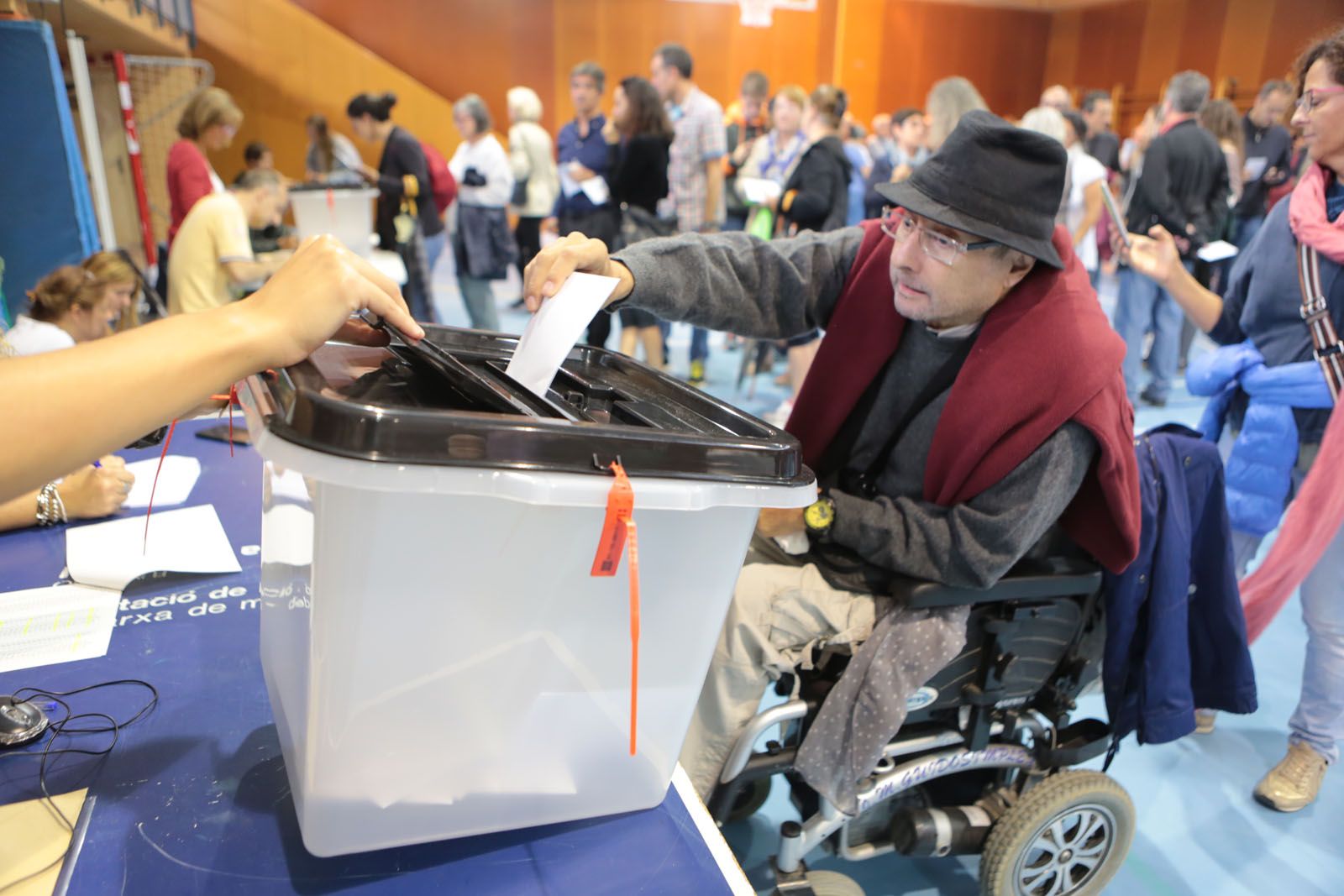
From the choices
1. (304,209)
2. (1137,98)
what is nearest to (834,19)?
(1137,98)

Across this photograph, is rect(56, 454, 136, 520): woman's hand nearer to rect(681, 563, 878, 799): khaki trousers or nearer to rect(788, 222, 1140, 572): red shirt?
rect(681, 563, 878, 799): khaki trousers

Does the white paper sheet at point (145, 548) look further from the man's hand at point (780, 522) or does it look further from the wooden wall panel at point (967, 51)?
the wooden wall panel at point (967, 51)

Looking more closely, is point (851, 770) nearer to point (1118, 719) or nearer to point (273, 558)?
point (1118, 719)

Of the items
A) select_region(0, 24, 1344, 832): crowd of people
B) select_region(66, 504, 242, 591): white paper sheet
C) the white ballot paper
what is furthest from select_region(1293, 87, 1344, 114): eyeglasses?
select_region(66, 504, 242, 591): white paper sheet

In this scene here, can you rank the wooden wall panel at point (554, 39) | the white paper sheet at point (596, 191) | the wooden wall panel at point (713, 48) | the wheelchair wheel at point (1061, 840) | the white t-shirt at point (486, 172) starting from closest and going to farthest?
1. the wheelchair wheel at point (1061, 840)
2. the white paper sheet at point (596, 191)
3. the white t-shirt at point (486, 172)
4. the wooden wall panel at point (713, 48)
5. the wooden wall panel at point (554, 39)

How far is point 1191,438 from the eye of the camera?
1.57 metres

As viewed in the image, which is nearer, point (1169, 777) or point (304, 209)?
point (1169, 777)

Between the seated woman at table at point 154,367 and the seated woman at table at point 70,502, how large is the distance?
3.15 ft

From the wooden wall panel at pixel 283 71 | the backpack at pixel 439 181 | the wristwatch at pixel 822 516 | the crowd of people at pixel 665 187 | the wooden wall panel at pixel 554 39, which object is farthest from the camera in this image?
the wooden wall panel at pixel 554 39

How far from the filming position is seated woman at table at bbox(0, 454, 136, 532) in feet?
4.75

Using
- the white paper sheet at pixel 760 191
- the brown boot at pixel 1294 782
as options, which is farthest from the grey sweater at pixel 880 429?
the white paper sheet at pixel 760 191

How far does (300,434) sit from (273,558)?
27cm

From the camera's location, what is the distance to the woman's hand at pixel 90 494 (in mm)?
1466

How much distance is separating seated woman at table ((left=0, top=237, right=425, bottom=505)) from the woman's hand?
96 centimetres
